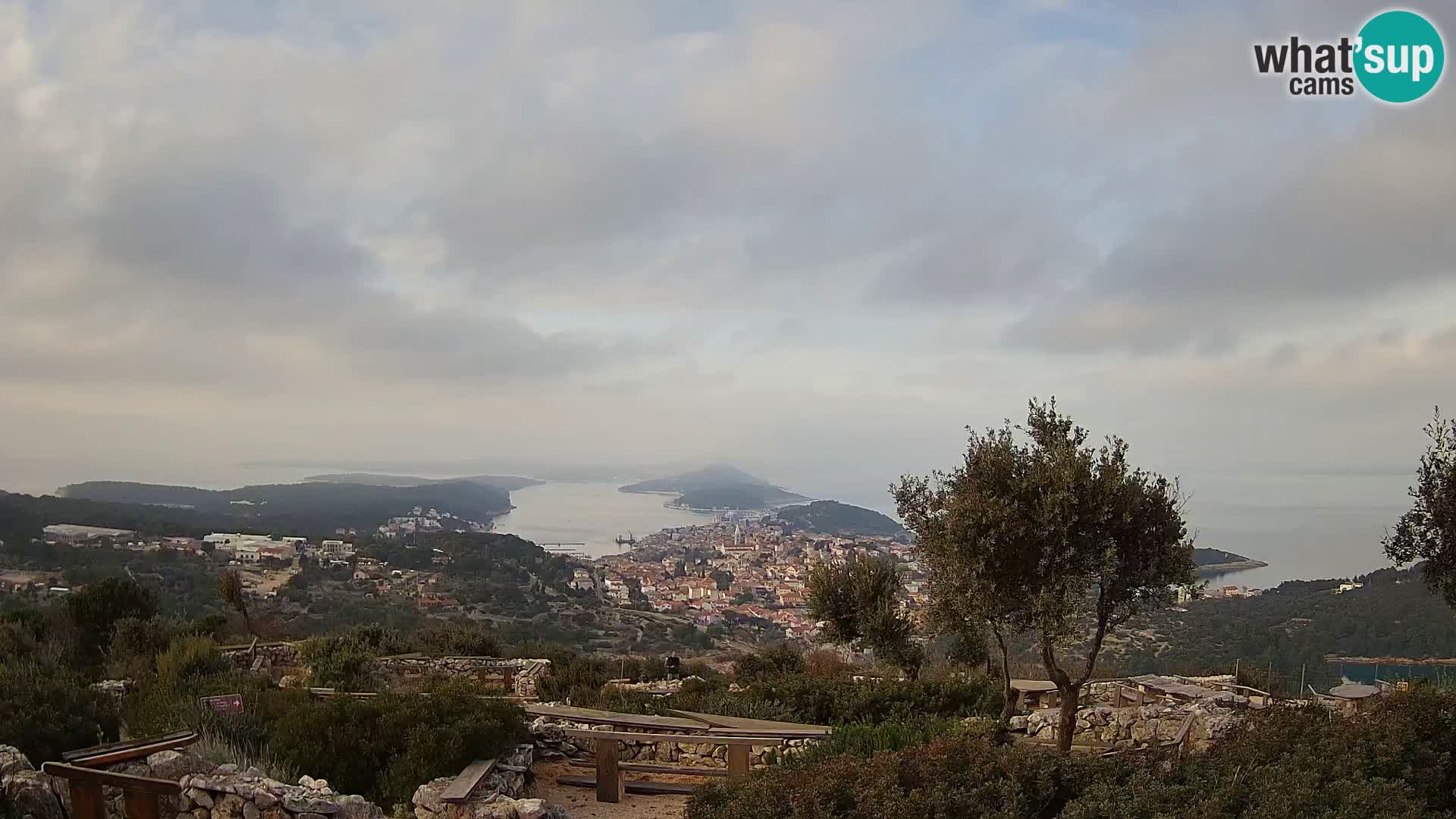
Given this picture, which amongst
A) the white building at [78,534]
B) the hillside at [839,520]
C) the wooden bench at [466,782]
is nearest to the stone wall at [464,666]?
the wooden bench at [466,782]

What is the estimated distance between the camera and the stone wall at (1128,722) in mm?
10805

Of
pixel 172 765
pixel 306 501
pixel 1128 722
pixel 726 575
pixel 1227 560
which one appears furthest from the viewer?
pixel 306 501

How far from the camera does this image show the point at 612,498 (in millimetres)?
110562

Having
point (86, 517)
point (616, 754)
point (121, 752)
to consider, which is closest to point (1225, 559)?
point (616, 754)

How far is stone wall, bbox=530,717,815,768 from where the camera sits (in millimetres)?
9180

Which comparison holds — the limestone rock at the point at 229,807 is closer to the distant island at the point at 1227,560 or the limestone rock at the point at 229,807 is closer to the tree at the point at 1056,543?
the tree at the point at 1056,543

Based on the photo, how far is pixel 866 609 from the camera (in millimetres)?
15328

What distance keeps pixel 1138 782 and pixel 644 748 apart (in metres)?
5.56

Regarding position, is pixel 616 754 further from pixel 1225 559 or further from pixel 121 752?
pixel 1225 559

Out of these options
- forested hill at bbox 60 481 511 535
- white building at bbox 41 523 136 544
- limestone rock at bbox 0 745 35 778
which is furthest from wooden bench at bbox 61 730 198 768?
forested hill at bbox 60 481 511 535

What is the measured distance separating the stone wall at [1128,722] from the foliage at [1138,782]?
3.36 meters

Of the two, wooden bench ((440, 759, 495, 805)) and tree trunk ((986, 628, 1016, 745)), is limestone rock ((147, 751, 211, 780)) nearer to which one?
wooden bench ((440, 759, 495, 805))

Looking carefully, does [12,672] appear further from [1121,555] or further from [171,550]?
[171,550]

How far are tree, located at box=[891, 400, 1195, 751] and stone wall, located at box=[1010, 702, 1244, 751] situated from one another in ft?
10.2
